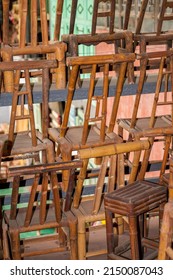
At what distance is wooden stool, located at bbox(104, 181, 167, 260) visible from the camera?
310 centimetres

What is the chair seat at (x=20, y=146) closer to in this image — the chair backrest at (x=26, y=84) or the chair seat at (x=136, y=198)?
the chair backrest at (x=26, y=84)

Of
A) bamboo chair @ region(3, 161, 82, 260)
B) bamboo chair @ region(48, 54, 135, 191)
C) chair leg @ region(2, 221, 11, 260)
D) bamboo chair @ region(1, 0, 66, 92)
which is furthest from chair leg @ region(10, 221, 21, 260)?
bamboo chair @ region(1, 0, 66, 92)

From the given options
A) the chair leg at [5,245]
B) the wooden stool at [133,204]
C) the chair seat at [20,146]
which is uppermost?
the chair seat at [20,146]

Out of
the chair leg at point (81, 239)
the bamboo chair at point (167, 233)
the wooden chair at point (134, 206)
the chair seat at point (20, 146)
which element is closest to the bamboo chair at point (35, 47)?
the chair seat at point (20, 146)

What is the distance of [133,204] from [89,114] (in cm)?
62

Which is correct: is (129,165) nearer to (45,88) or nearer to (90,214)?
(90,214)

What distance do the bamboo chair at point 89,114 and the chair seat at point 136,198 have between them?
36 cm

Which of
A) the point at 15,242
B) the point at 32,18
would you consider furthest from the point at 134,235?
the point at 32,18

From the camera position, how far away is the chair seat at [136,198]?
3104 mm

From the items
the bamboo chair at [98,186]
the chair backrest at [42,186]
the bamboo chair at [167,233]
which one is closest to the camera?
the bamboo chair at [167,233]

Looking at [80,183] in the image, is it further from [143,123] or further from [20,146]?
[143,123]

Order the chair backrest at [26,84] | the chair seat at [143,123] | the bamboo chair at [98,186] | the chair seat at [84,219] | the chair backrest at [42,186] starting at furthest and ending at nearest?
the chair seat at [143,123] < the chair seat at [84,219] < the bamboo chair at [98,186] < the chair backrest at [26,84] < the chair backrest at [42,186]

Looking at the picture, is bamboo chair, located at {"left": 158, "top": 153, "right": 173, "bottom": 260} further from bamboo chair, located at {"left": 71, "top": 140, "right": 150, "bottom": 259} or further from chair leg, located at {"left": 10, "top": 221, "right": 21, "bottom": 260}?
chair leg, located at {"left": 10, "top": 221, "right": 21, "bottom": 260}

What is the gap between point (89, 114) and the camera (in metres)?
3.29
